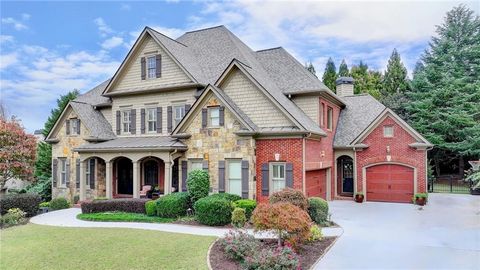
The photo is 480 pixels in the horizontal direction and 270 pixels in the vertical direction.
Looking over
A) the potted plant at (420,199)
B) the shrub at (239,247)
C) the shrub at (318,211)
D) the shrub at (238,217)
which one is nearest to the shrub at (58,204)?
the shrub at (238,217)

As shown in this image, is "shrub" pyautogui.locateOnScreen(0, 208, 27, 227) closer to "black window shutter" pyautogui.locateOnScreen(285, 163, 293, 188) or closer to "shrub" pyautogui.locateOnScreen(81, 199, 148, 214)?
"shrub" pyautogui.locateOnScreen(81, 199, 148, 214)

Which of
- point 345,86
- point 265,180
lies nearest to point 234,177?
point 265,180

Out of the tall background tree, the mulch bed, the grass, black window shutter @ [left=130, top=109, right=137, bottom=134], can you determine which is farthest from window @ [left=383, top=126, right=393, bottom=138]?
black window shutter @ [left=130, top=109, right=137, bottom=134]

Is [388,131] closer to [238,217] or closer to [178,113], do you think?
[238,217]

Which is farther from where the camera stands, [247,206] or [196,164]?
[196,164]

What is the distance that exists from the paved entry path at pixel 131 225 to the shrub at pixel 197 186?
1867 millimetres

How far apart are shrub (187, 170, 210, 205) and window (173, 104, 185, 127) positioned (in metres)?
4.87

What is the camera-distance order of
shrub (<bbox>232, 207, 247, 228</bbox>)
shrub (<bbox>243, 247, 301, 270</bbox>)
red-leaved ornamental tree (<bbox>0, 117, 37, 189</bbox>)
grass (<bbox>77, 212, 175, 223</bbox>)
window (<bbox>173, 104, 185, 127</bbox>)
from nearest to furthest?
shrub (<bbox>243, 247, 301, 270</bbox>), shrub (<bbox>232, 207, 247, 228</bbox>), grass (<bbox>77, 212, 175, 223</bbox>), red-leaved ornamental tree (<bbox>0, 117, 37, 189</bbox>), window (<bbox>173, 104, 185, 127</bbox>)

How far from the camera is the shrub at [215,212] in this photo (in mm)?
13422

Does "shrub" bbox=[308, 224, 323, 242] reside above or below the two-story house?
below

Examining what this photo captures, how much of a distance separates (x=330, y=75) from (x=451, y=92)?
2404 centimetres

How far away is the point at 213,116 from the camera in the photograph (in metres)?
17.0

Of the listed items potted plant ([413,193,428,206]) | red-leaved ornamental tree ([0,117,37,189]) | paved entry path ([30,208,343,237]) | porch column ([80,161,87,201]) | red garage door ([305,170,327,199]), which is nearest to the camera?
paved entry path ([30,208,343,237])

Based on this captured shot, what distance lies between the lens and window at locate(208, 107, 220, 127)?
1683cm
